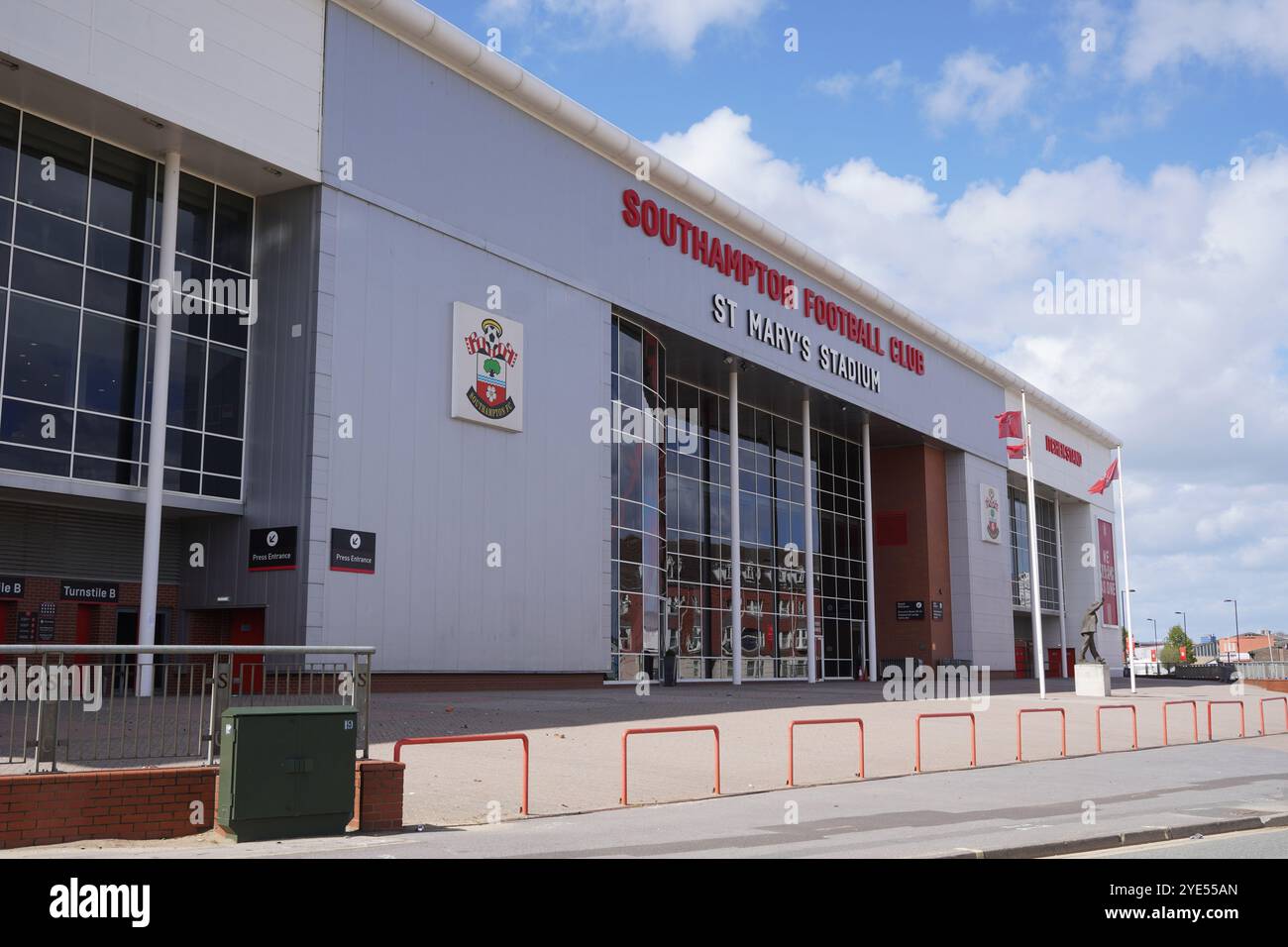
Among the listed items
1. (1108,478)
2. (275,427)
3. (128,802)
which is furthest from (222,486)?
(1108,478)

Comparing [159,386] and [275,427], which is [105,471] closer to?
[159,386]

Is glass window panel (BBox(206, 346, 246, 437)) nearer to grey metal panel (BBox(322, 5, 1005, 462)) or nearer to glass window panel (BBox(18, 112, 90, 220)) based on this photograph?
glass window panel (BBox(18, 112, 90, 220))

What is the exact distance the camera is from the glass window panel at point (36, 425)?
23.4 metres

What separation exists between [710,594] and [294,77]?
2433 cm

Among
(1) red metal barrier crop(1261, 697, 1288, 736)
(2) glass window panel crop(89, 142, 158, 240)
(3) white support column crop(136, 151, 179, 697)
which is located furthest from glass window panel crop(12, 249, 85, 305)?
(1) red metal barrier crop(1261, 697, 1288, 736)

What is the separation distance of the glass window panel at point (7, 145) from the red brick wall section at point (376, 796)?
17.7 metres

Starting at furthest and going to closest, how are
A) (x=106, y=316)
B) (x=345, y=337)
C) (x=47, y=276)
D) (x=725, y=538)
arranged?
A: (x=725, y=538) < (x=345, y=337) < (x=106, y=316) < (x=47, y=276)

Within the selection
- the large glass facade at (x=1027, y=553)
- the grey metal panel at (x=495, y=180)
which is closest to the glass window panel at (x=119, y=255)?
the grey metal panel at (x=495, y=180)

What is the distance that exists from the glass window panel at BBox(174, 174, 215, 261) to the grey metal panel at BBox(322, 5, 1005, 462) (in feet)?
9.75

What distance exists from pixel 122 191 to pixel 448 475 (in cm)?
A: 964

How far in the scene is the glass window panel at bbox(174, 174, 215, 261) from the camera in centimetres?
2702

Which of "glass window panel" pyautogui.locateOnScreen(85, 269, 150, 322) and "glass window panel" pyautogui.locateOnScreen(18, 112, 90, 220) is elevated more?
"glass window panel" pyautogui.locateOnScreen(18, 112, 90, 220)

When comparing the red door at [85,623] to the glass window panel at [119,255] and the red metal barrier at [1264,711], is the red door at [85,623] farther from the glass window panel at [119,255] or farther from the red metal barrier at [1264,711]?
the red metal barrier at [1264,711]

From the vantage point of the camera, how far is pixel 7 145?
23.8 m
